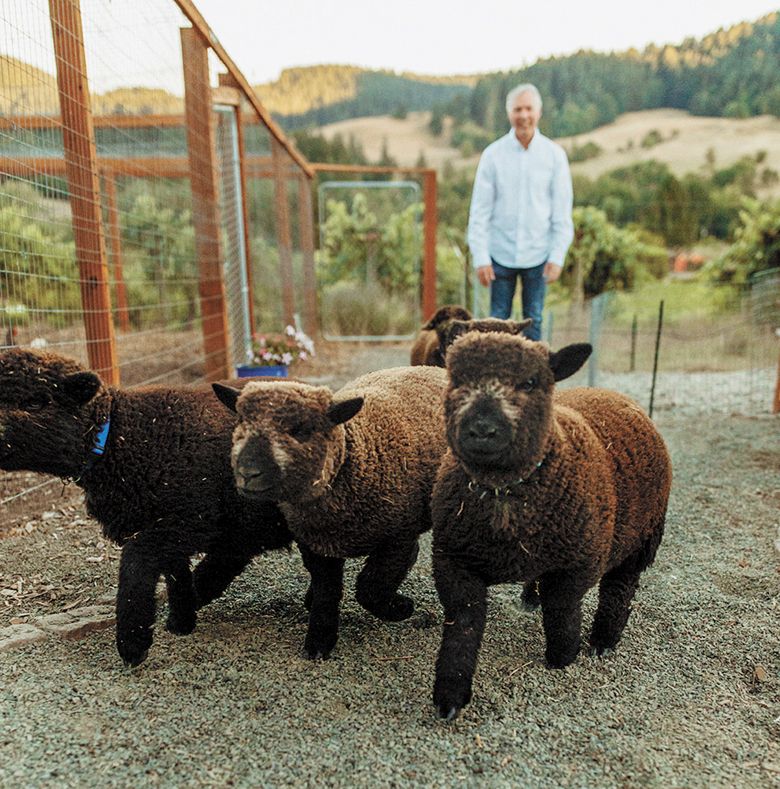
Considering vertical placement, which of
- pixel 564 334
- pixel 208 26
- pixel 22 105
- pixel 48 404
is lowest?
pixel 564 334

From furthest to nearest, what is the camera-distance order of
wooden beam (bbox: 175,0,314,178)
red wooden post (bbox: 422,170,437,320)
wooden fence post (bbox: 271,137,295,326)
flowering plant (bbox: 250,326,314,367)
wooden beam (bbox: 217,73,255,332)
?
red wooden post (bbox: 422,170,437,320)
wooden fence post (bbox: 271,137,295,326)
wooden beam (bbox: 217,73,255,332)
flowering plant (bbox: 250,326,314,367)
wooden beam (bbox: 175,0,314,178)

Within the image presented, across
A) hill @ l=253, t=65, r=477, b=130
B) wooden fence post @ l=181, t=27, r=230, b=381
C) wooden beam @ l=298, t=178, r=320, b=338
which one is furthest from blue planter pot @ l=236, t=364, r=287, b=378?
hill @ l=253, t=65, r=477, b=130

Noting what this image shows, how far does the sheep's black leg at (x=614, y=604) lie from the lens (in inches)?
130

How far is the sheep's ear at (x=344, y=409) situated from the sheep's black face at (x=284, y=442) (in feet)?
0.04

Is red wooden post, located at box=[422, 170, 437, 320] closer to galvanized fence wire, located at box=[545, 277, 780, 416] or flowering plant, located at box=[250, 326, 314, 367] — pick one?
galvanized fence wire, located at box=[545, 277, 780, 416]

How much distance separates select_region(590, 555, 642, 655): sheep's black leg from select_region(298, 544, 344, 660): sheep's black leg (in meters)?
1.19

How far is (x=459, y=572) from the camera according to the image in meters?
2.87

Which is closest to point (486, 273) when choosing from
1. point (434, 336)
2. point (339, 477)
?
point (434, 336)

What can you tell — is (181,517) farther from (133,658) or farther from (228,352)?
(228,352)

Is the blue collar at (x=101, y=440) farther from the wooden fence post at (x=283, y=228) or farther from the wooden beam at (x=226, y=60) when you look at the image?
the wooden fence post at (x=283, y=228)

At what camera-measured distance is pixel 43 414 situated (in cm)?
315

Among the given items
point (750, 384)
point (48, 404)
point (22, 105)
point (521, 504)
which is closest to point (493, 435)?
point (521, 504)

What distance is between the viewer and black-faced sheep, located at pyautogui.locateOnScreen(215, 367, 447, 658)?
9.64ft

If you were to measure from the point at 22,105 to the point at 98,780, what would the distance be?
407 centimetres
